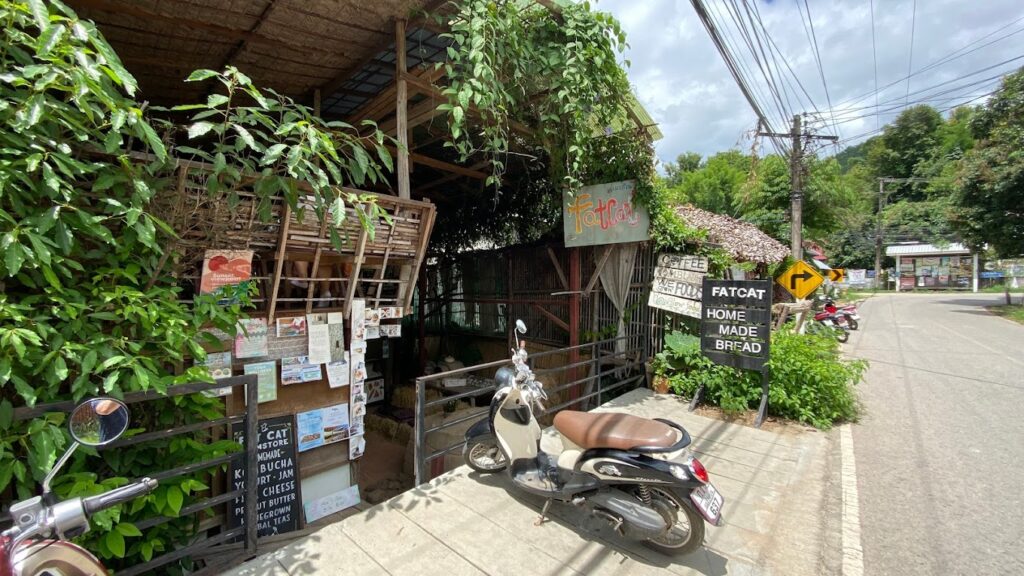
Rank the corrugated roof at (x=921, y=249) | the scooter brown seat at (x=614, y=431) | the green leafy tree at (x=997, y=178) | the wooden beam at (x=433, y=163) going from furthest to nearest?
1. the corrugated roof at (x=921, y=249)
2. the green leafy tree at (x=997, y=178)
3. the wooden beam at (x=433, y=163)
4. the scooter brown seat at (x=614, y=431)

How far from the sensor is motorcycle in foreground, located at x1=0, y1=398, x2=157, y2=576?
1.27 meters

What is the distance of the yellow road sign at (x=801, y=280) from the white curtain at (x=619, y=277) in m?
2.80

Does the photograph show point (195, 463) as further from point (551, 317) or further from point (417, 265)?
point (551, 317)

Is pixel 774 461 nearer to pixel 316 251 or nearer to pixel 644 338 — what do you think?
pixel 644 338

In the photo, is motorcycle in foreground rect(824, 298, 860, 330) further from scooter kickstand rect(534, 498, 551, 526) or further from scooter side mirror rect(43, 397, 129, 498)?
scooter side mirror rect(43, 397, 129, 498)

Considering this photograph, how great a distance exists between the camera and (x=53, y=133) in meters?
2.13

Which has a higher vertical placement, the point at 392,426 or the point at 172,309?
the point at 172,309

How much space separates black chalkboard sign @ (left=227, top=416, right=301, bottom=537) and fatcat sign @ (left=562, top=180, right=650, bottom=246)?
14.1 feet

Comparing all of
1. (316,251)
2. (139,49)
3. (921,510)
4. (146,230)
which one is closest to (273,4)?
(139,49)

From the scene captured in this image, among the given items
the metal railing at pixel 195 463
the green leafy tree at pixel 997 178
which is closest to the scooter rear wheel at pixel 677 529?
the metal railing at pixel 195 463

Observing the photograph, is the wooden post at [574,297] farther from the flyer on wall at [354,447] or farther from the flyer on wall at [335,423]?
the flyer on wall at [335,423]

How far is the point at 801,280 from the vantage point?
7012 millimetres

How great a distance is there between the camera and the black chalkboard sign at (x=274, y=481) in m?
3.48

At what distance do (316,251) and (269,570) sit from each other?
227 cm
